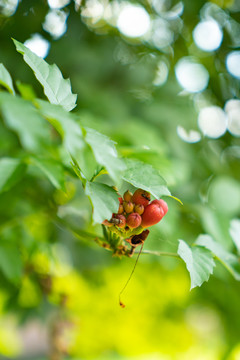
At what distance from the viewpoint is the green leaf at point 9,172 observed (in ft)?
1.65

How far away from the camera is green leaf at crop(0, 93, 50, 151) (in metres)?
0.31

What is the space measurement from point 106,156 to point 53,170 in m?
0.19

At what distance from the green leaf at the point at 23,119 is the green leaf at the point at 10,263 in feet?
1.34

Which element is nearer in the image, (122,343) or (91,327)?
(91,327)

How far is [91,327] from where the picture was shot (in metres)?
1.66

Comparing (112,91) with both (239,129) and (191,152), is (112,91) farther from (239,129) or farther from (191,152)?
(239,129)

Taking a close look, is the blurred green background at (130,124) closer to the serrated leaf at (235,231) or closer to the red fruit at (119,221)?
the serrated leaf at (235,231)

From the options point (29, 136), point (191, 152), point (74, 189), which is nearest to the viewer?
point (29, 136)

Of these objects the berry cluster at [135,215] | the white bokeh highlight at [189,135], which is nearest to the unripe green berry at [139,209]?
the berry cluster at [135,215]

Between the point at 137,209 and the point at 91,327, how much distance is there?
1.47 meters

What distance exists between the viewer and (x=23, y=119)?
323mm

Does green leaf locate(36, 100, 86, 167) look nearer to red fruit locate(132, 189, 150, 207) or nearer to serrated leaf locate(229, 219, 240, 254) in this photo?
red fruit locate(132, 189, 150, 207)

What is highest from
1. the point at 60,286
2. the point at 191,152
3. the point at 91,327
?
the point at 191,152

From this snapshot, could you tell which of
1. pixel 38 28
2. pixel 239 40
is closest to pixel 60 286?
pixel 38 28
